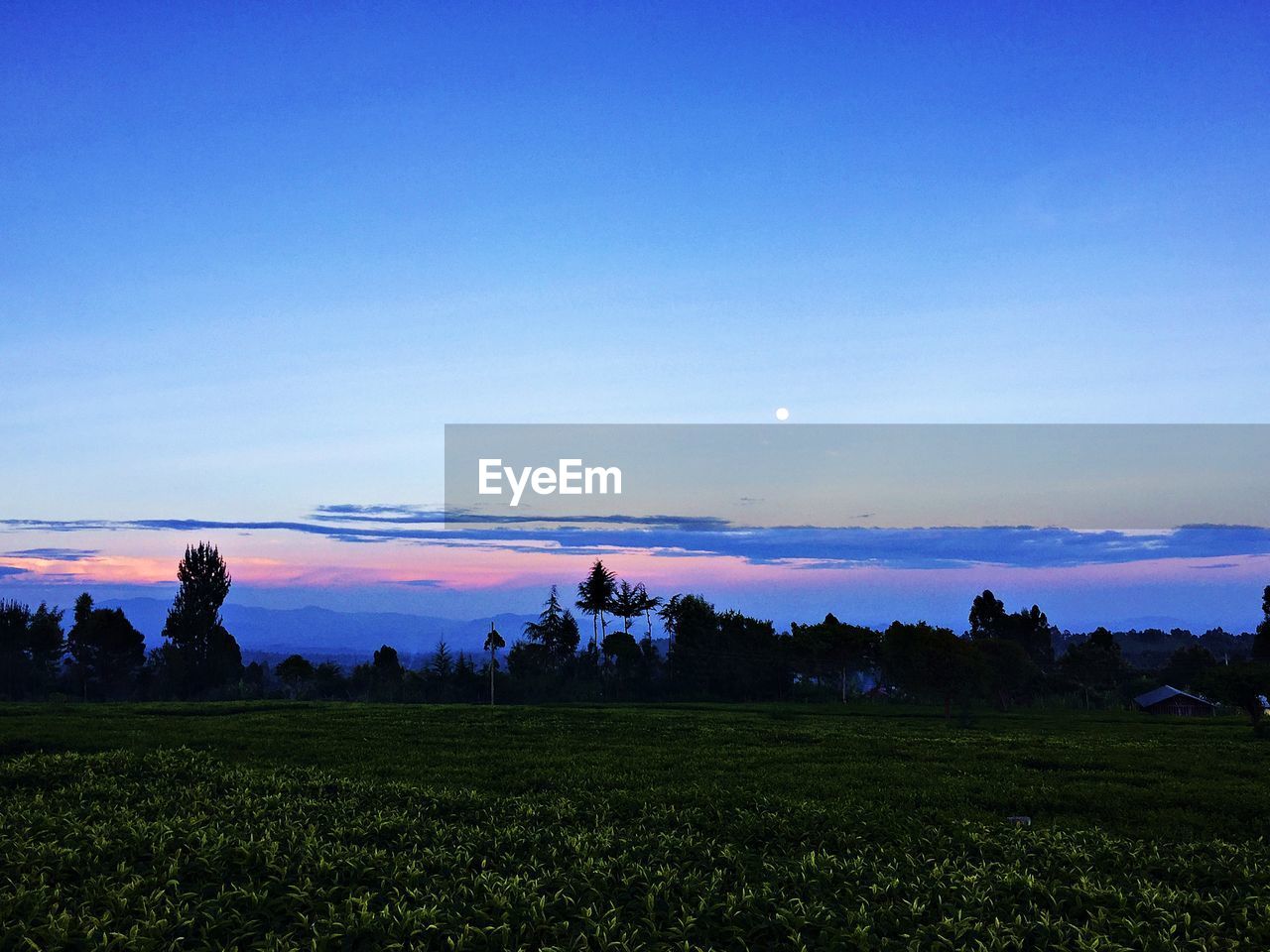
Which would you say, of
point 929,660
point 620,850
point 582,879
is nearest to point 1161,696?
point 929,660

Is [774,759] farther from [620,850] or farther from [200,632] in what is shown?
[200,632]

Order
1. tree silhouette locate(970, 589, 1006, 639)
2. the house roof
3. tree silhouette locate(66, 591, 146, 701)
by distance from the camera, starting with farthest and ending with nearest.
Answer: tree silhouette locate(970, 589, 1006, 639) < tree silhouette locate(66, 591, 146, 701) < the house roof

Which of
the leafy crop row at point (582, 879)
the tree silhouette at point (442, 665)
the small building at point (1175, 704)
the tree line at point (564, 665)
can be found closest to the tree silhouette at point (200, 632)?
the tree line at point (564, 665)

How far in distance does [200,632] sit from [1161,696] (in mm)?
71233

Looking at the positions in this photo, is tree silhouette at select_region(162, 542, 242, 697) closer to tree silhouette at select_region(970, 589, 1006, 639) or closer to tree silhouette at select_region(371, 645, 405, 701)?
tree silhouette at select_region(371, 645, 405, 701)

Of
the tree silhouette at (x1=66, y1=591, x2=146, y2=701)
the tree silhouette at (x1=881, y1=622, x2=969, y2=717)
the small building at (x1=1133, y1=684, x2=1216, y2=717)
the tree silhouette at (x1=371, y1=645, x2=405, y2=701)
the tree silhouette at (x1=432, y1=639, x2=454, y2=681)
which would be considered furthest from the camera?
the tree silhouette at (x1=66, y1=591, x2=146, y2=701)

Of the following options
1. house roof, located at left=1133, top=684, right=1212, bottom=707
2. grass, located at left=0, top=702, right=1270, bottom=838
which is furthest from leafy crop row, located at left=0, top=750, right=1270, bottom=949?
house roof, located at left=1133, top=684, right=1212, bottom=707

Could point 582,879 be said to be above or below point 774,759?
above

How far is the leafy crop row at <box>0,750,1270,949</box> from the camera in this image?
766 centimetres

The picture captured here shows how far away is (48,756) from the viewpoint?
54.8ft

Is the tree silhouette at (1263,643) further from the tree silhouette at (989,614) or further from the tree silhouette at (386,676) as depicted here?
the tree silhouette at (386,676)

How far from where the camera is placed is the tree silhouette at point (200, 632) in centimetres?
6256

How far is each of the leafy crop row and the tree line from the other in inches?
1719

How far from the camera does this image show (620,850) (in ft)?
33.9
